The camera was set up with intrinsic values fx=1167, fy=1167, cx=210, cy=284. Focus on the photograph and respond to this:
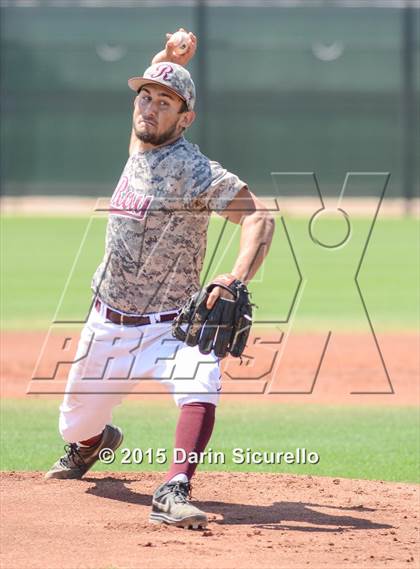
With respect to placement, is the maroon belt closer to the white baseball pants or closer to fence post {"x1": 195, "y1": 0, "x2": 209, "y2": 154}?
the white baseball pants

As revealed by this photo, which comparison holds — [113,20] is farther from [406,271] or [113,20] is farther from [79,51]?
[406,271]

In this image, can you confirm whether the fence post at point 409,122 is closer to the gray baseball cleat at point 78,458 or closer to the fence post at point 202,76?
the fence post at point 202,76

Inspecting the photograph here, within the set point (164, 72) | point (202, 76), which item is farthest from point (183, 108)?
point (202, 76)

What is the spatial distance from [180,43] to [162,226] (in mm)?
1010

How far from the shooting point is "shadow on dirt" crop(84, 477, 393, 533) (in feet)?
16.4

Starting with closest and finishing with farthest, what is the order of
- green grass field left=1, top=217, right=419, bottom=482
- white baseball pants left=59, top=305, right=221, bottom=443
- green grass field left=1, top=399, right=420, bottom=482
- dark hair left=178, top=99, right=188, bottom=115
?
white baseball pants left=59, top=305, right=221, bottom=443 → dark hair left=178, top=99, right=188, bottom=115 → green grass field left=1, top=399, right=420, bottom=482 → green grass field left=1, top=217, right=419, bottom=482

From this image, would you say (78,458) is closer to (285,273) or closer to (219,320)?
(219,320)

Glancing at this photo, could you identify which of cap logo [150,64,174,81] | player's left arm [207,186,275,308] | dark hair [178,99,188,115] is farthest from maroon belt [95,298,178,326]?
cap logo [150,64,174,81]

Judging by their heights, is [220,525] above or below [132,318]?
below

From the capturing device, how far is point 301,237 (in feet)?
66.9

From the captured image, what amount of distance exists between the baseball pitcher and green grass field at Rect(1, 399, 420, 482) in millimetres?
1264

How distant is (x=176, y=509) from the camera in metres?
4.72

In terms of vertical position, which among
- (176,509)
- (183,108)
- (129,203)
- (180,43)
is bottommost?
(176,509)

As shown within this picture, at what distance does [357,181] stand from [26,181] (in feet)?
23.7
